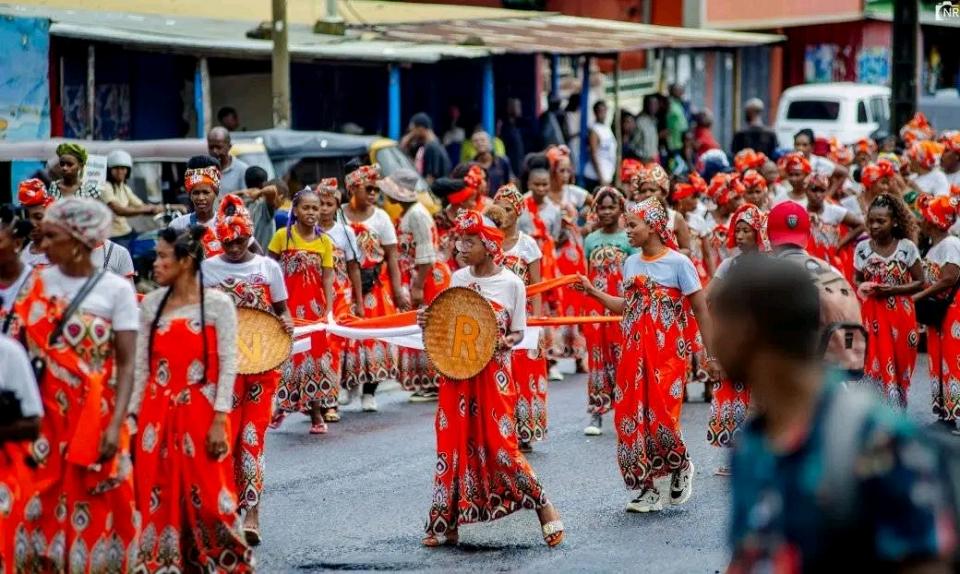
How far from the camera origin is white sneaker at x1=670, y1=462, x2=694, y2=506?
407 inches

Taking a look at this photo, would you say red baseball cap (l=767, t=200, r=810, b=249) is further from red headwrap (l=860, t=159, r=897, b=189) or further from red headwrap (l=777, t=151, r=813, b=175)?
red headwrap (l=777, t=151, r=813, b=175)

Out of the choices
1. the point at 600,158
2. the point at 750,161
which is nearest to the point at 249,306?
the point at 750,161

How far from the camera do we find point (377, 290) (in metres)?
14.4

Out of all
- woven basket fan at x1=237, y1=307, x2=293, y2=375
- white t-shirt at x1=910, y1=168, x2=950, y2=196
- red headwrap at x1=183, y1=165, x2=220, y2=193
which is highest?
red headwrap at x1=183, y1=165, x2=220, y2=193

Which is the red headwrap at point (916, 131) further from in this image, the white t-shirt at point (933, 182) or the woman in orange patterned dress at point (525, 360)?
the woman in orange patterned dress at point (525, 360)

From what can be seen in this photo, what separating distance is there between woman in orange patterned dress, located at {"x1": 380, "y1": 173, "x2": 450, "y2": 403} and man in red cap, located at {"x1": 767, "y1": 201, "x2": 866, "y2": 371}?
562 centimetres

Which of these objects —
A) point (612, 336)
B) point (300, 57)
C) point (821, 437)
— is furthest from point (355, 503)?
point (300, 57)

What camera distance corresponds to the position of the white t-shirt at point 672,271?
400 inches

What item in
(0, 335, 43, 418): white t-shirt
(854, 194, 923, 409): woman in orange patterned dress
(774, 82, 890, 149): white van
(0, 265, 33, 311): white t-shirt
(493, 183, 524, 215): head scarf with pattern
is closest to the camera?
(0, 335, 43, 418): white t-shirt

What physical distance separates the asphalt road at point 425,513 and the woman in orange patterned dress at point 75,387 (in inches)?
70.3

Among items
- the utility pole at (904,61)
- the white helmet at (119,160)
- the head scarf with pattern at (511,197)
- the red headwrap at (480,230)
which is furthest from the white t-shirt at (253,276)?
the utility pole at (904,61)

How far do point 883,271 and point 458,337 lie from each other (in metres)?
3.92

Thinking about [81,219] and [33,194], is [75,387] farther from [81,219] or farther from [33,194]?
[33,194]

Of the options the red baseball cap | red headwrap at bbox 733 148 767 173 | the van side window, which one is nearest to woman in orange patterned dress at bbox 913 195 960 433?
the red baseball cap
